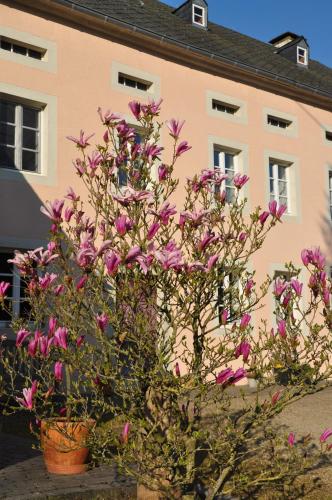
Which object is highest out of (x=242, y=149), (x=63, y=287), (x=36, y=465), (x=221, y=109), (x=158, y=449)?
(x=221, y=109)

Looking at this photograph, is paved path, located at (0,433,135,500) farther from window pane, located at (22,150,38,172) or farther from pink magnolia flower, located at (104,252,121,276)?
window pane, located at (22,150,38,172)

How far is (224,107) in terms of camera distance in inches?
516

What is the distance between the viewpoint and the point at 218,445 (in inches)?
130

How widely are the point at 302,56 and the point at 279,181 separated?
Answer: 5.39 m

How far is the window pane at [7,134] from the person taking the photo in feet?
32.0

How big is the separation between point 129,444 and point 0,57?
26.3ft

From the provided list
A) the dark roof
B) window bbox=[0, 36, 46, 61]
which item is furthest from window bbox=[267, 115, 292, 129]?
window bbox=[0, 36, 46, 61]

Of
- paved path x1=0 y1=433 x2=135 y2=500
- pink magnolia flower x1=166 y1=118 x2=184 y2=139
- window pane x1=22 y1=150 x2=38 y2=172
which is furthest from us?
window pane x1=22 y1=150 x2=38 y2=172

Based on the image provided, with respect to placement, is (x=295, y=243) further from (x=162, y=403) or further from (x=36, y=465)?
(x=162, y=403)

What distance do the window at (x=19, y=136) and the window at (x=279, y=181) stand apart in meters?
5.76

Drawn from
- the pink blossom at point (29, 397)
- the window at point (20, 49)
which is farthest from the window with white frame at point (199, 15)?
the pink blossom at point (29, 397)

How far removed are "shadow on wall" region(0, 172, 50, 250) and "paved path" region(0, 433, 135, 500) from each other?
4565 millimetres

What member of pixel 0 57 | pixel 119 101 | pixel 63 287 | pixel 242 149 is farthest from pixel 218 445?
pixel 242 149

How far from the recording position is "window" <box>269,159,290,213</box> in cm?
1376
